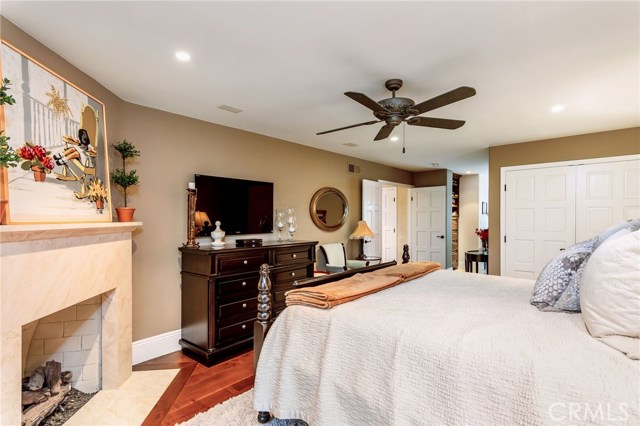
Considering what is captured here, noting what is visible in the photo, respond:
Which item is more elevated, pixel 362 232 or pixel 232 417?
pixel 362 232

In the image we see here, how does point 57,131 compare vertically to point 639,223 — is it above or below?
above

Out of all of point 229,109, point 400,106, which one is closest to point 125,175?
point 229,109

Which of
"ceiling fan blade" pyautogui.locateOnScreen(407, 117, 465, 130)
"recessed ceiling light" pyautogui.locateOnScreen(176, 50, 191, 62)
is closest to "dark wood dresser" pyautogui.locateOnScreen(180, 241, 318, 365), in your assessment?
"recessed ceiling light" pyautogui.locateOnScreen(176, 50, 191, 62)

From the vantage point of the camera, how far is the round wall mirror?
501 centimetres

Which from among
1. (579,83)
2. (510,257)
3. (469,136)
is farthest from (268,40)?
(510,257)

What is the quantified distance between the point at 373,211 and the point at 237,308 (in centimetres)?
356

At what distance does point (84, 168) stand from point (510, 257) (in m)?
5.30

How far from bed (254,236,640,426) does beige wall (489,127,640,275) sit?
122 inches

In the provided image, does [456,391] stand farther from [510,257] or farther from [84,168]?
[510,257]

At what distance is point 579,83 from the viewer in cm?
263

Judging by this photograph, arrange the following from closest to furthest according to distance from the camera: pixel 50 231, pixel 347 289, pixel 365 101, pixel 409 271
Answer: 1. pixel 50 231
2. pixel 347 289
3. pixel 365 101
4. pixel 409 271

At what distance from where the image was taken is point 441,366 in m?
1.37

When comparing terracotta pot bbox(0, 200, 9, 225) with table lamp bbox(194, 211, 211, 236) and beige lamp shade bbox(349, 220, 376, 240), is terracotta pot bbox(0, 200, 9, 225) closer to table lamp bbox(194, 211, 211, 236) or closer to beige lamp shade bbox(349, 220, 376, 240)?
table lamp bbox(194, 211, 211, 236)

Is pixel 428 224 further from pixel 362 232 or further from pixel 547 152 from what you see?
pixel 547 152
